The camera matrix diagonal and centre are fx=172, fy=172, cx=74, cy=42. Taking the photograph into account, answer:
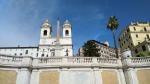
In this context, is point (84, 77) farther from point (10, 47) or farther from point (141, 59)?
point (10, 47)

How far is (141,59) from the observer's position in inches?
757

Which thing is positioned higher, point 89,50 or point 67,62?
point 89,50

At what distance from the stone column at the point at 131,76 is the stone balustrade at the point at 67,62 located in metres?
0.66

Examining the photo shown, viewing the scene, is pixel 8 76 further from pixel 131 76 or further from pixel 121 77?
pixel 131 76

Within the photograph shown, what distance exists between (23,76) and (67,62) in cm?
460

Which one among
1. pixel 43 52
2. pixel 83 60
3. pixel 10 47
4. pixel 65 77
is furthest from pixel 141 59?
pixel 10 47

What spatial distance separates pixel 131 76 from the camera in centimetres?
1803

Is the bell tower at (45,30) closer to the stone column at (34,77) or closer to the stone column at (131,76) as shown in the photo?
the stone column at (34,77)

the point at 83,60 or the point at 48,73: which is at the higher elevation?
the point at 83,60

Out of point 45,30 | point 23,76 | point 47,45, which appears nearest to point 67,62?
point 23,76

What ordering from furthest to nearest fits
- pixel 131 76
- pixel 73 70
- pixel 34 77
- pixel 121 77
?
pixel 121 77, pixel 131 76, pixel 73 70, pixel 34 77

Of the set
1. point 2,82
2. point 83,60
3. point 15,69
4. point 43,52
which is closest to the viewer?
point 2,82

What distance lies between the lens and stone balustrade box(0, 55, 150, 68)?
17.1 m

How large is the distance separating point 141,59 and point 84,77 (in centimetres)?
685
